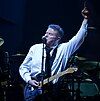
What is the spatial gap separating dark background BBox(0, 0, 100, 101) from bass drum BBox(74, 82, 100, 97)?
2.26 m

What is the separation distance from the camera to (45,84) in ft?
16.2

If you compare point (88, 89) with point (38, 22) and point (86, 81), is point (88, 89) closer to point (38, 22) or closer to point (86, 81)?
point (86, 81)

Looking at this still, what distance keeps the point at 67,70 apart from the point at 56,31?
0.67 metres

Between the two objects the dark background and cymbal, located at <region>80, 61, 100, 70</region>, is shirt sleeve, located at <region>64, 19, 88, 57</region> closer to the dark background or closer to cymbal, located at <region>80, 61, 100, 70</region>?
cymbal, located at <region>80, 61, 100, 70</region>

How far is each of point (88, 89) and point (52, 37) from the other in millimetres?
1541

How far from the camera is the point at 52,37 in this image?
5.25 meters

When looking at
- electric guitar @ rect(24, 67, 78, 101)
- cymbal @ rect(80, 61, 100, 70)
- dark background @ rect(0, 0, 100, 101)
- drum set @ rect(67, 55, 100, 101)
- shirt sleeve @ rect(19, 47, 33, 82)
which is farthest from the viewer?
dark background @ rect(0, 0, 100, 101)

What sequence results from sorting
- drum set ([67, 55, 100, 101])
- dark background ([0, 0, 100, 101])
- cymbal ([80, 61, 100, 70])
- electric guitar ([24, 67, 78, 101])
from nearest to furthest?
electric guitar ([24, 67, 78, 101])
drum set ([67, 55, 100, 101])
cymbal ([80, 61, 100, 70])
dark background ([0, 0, 100, 101])

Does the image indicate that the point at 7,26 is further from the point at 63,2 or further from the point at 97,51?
the point at 97,51

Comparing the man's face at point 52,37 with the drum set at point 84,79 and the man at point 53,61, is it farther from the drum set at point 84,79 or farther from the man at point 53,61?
the drum set at point 84,79

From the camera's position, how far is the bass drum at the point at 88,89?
6.18m

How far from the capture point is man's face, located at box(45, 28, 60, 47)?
5.20m

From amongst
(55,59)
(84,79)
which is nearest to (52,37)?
(55,59)

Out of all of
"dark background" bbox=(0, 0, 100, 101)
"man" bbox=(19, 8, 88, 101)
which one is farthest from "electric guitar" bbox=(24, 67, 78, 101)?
"dark background" bbox=(0, 0, 100, 101)
